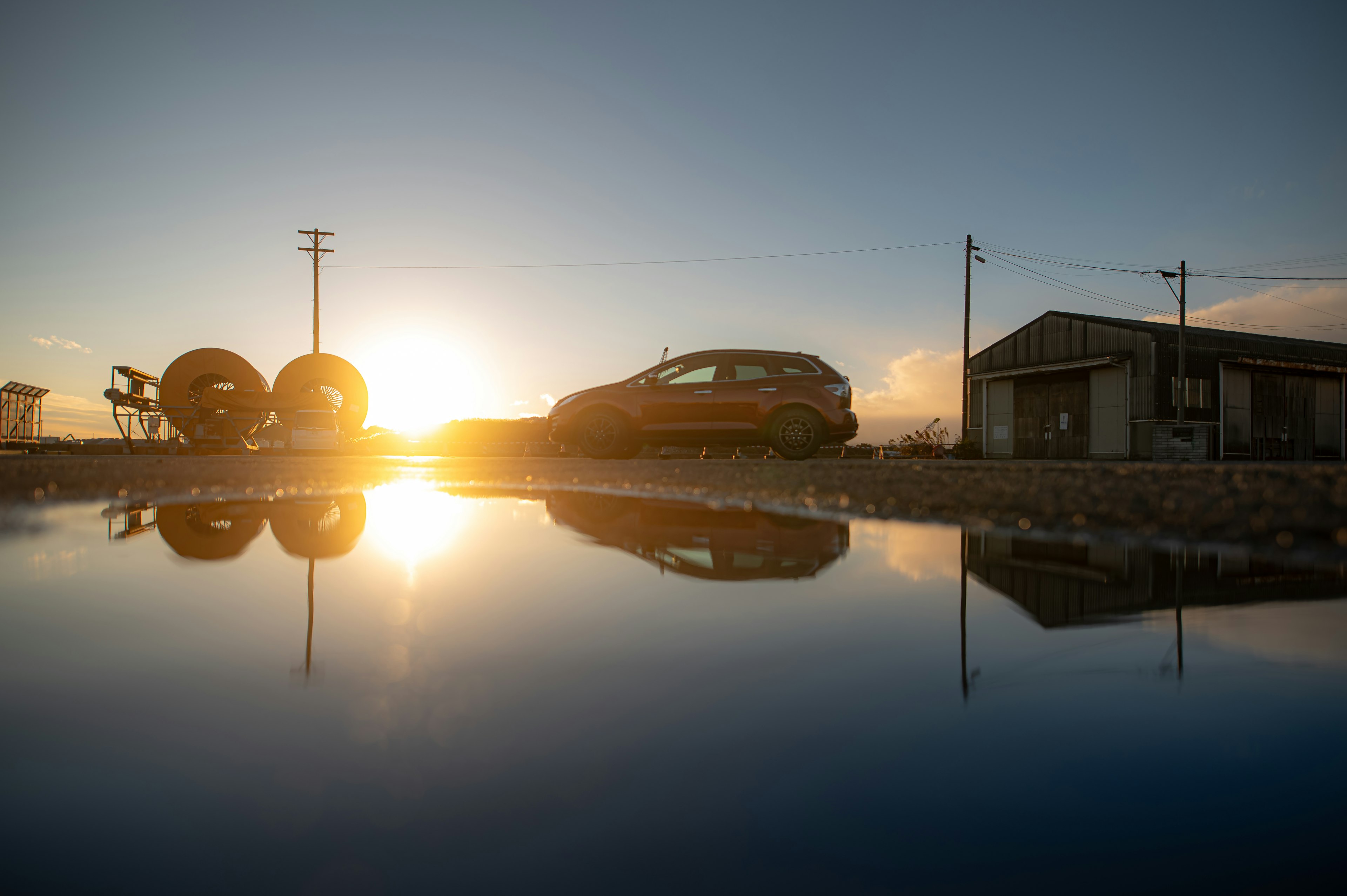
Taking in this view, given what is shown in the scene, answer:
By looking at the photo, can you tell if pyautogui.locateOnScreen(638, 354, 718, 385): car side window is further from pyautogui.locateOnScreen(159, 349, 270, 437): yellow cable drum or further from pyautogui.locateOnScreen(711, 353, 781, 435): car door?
pyautogui.locateOnScreen(159, 349, 270, 437): yellow cable drum

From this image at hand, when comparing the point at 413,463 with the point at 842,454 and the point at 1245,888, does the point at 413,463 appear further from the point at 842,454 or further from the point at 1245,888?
the point at 842,454

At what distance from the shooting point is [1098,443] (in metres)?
29.0

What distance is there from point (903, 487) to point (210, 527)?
189 inches

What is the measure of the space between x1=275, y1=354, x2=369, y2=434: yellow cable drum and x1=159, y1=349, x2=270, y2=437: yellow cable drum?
44.5 inches

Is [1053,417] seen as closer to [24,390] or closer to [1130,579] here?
[1130,579]

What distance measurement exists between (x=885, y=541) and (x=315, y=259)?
3648 cm

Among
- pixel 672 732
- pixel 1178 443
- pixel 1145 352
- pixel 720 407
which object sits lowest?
pixel 672 732

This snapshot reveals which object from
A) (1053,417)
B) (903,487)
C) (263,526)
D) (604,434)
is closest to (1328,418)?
(1053,417)

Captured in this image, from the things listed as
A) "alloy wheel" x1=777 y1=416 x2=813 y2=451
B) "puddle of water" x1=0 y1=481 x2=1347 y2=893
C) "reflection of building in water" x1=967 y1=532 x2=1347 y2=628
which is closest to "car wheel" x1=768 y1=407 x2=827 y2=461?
"alloy wheel" x1=777 y1=416 x2=813 y2=451

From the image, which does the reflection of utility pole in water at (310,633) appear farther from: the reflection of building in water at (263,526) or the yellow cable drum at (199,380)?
the yellow cable drum at (199,380)

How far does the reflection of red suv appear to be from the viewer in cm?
1136

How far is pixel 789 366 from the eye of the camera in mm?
11609

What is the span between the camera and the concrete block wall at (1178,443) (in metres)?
26.9

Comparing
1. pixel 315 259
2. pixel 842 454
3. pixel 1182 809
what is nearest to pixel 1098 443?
pixel 842 454
